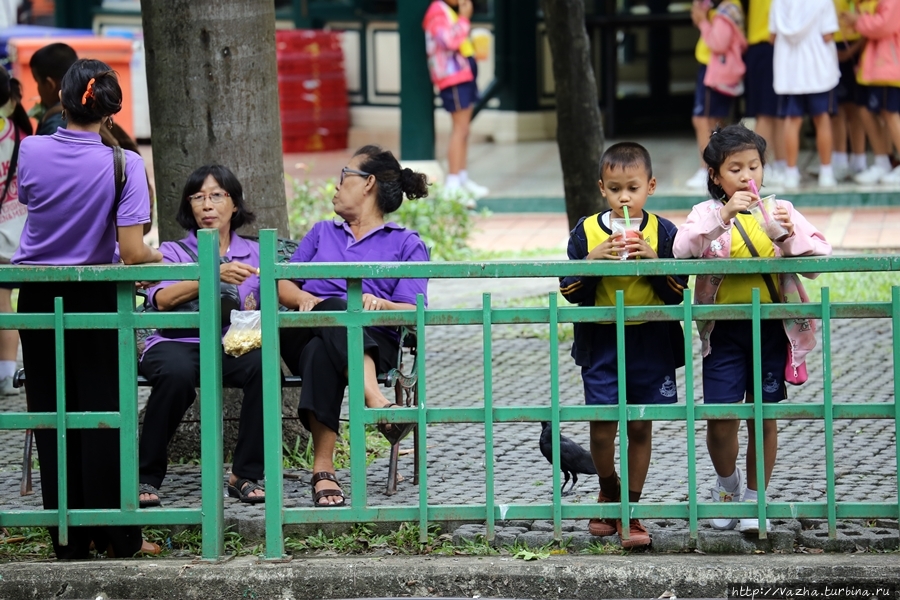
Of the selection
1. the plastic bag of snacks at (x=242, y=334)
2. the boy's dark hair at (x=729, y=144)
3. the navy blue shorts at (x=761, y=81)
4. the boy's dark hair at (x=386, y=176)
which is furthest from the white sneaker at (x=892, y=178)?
the plastic bag of snacks at (x=242, y=334)

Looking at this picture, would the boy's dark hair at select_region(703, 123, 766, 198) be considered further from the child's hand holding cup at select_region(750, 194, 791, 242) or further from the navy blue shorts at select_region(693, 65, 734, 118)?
the navy blue shorts at select_region(693, 65, 734, 118)

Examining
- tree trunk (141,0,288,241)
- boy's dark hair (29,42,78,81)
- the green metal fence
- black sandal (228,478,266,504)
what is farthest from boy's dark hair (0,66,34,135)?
black sandal (228,478,266,504)

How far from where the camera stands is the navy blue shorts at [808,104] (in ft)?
35.0

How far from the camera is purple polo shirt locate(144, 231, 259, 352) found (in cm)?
534

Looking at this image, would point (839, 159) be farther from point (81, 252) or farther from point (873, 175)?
point (81, 252)

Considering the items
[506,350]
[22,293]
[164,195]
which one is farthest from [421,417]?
[506,350]

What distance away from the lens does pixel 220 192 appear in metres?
5.43

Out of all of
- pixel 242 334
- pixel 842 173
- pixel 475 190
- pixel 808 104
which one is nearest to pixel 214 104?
pixel 242 334

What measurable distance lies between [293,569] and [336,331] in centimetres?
97

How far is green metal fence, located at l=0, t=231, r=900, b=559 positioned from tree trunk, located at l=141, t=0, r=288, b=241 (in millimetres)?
1406

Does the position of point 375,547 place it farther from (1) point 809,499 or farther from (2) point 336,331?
(1) point 809,499

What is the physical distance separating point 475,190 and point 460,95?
83cm

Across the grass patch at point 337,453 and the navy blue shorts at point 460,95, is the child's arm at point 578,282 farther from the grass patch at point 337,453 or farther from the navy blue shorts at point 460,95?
the navy blue shorts at point 460,95

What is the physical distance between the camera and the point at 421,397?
4.40 m
